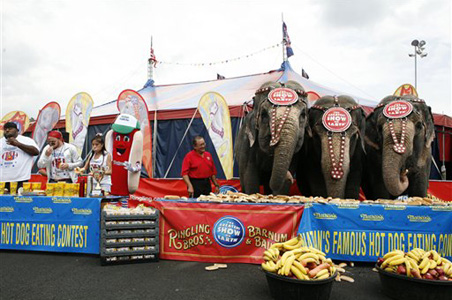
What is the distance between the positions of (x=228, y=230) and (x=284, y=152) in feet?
4.66

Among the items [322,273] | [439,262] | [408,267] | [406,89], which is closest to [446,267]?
[439,262]

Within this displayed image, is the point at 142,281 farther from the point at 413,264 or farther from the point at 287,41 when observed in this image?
the point at 287,41

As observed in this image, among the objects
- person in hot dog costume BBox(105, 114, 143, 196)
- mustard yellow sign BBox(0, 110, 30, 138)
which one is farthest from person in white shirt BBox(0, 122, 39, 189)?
mustard yellow sign BBox(0, 110, 30, 138)

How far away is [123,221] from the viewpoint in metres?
4.15

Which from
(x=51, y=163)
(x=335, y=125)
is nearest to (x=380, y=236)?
(x=335, y=125)

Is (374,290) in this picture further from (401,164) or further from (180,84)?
(180,84)

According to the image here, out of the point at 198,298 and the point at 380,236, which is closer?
the point at 198,298

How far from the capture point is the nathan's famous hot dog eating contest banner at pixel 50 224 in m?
4.46

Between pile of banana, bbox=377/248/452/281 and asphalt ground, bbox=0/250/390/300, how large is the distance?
33 centimetres

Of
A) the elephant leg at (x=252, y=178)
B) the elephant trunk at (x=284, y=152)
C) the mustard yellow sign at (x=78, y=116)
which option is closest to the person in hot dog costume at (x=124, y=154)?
the elephant leg at (x=252, y=178)

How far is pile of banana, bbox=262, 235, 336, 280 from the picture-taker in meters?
2.85

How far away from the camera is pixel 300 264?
289 centimetres

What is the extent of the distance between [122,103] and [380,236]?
7545 millimetres

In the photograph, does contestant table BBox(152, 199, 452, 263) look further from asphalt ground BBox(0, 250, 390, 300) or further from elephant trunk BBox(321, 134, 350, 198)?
elephant trunk BBox(321, 134, 350, 198)
